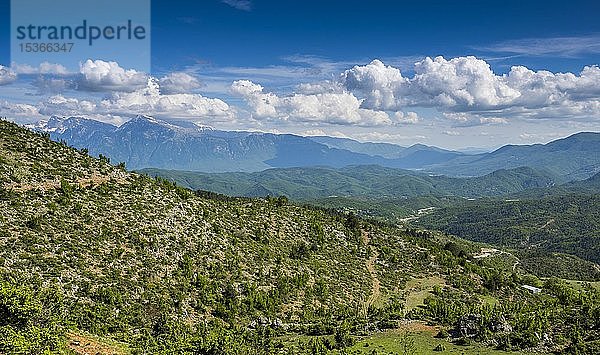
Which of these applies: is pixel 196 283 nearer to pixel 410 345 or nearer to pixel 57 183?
pixel 57 183

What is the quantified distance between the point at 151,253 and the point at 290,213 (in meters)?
45.6

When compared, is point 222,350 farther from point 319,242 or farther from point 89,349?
point 319,242

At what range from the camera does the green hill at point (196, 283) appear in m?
44.6

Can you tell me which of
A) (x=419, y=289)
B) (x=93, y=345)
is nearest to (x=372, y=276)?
(x=419, y=289)

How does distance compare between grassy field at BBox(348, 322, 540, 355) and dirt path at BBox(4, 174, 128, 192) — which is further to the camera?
dirt path at BBox(4, 174, 128, 192)

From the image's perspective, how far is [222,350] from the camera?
38.2 metres

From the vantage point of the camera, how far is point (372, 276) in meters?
88.1

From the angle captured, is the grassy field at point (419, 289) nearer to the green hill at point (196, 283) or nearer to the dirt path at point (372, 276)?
the green hill at point (196, 283)

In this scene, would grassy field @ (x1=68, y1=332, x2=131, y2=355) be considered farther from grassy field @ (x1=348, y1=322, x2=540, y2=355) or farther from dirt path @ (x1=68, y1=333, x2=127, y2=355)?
grassy field @ (x1=348, y1=322, x2=540, y2=355)

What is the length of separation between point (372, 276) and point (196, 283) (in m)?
39.6

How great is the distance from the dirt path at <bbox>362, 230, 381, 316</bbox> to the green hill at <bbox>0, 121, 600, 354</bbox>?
15.2 inches

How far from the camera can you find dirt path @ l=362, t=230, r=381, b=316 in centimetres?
7631

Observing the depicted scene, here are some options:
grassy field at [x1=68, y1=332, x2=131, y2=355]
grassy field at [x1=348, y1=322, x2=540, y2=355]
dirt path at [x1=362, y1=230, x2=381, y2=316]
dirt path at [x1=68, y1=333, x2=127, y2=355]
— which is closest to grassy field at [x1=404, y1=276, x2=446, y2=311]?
dirt path at [x1=362, y1=230, x2=381, y2=316]

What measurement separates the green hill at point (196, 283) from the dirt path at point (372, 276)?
0.39 metres
